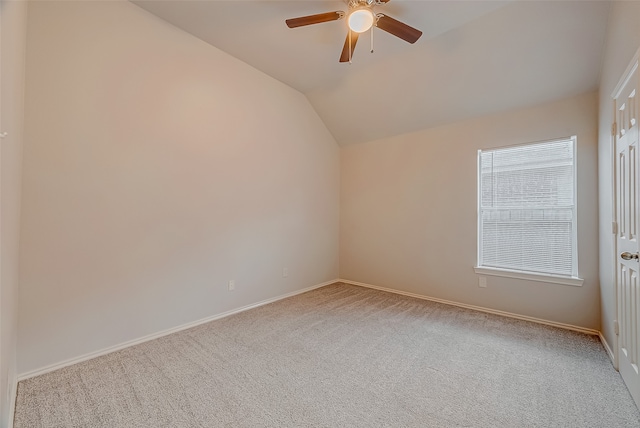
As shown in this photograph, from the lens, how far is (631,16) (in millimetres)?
1734

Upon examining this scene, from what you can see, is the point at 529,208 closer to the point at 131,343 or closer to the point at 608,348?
the point at 608,348

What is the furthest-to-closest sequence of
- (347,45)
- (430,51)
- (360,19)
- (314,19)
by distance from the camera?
1. (430,51)
2. (347,45)
3. (314,19)
4. (360,19)

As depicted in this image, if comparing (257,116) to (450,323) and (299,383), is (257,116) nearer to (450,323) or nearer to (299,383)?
(299,383)

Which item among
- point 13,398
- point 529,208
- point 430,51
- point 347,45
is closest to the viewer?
point 13,398

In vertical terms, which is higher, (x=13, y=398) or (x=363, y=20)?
(x=363, y=20)

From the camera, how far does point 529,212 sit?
3207 millimetres

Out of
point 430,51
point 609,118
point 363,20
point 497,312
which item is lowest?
point 497,312

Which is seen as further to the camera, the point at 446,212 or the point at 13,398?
the point at 446,212

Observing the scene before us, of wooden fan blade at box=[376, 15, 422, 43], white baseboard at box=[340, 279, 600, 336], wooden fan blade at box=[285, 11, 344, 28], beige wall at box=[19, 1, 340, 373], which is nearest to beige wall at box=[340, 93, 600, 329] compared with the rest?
white baseboard at box=[340, 279, 600, 336]

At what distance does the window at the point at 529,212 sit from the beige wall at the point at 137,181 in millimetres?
2669

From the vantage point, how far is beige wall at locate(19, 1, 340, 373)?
2.05 metres

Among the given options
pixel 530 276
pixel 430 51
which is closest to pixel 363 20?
pixel 430 51

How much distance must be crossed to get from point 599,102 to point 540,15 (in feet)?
3.50

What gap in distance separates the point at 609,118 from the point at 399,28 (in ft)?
6.20
